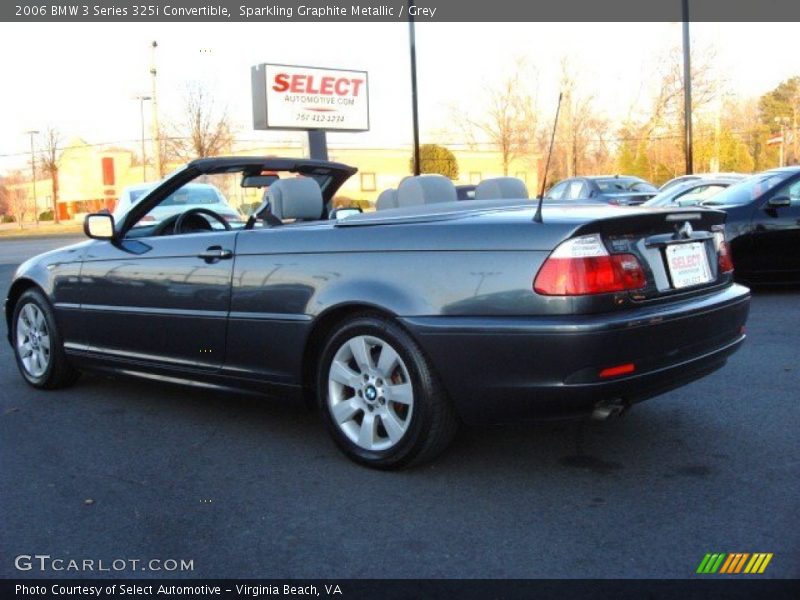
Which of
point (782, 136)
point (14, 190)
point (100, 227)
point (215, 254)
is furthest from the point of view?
point (14, 190)

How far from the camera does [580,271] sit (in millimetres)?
3414

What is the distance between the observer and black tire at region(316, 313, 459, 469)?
370 centimetres

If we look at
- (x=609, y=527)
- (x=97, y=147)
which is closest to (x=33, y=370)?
(x=609, y=527)

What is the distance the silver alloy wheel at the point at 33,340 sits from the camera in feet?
18.9

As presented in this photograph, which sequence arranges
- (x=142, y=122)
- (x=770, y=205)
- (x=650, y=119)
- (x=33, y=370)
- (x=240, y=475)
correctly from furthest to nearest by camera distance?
1. (x=142, y=122)
2. (x=650, y=119)
3. (x=770, y=205)
4. (x=33, y=370)
5. (x=240, y=475)

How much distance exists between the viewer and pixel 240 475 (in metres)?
3.97

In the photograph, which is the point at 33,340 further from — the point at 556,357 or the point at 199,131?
the point at 199,131

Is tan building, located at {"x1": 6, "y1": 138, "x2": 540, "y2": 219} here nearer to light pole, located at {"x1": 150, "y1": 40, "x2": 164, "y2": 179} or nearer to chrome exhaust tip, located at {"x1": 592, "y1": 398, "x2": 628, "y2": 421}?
light pole, located at {"x1": 150, "y1": 40, "x2": 164, "y2": 179}

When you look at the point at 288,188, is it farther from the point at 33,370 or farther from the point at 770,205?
the point at 770,205

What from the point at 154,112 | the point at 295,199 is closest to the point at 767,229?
the point at 295,199

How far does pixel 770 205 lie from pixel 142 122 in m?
52.8

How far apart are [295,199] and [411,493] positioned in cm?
197

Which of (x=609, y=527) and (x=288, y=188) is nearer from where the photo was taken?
(x=609, y=527)

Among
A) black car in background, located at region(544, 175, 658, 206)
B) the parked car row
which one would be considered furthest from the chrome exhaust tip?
black car in background, located at region(544, 175, 658, 206)
